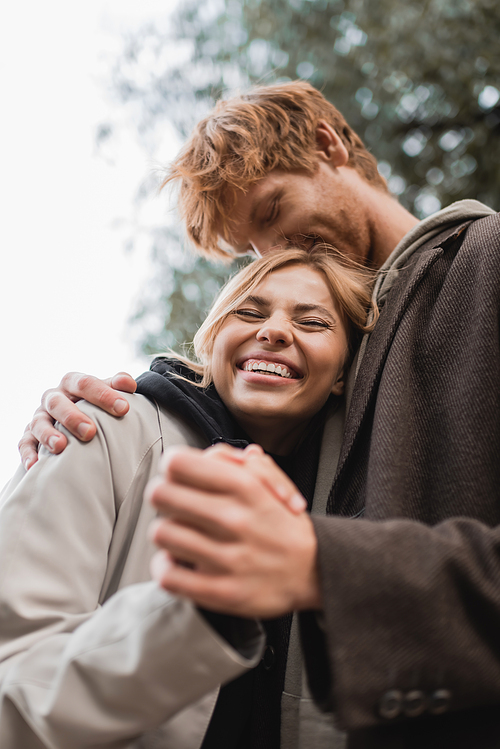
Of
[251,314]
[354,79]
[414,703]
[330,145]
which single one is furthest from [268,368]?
[354,79]

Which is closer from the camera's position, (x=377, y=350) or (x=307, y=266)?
(x=377, y=350)

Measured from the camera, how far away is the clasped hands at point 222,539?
785 millimetres

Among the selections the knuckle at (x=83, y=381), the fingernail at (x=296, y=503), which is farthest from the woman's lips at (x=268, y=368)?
the fingernail at (x=296, y=503)

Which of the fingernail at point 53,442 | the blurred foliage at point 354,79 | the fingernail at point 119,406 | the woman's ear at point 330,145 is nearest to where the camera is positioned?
the fingernail at point 53,442

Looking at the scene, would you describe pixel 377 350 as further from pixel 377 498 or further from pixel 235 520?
pixel 235 520

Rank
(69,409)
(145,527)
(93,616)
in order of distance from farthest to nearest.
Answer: (69,409) → (145,527) → (93,616)

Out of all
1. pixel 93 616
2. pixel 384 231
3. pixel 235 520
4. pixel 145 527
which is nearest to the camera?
pixel 235 520

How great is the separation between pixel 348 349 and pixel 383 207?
1076mm

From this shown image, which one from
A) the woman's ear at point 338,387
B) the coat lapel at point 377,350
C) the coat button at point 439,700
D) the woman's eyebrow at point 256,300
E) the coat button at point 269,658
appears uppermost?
the woman's eyebrow at point 256,300

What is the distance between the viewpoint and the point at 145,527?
1408mm

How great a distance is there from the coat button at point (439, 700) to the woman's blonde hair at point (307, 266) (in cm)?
112


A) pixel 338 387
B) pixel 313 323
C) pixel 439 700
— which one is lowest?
pixel 439 700

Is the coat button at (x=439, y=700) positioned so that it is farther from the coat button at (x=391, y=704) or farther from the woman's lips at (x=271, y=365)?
the woman's lips at (x=271, y=365)

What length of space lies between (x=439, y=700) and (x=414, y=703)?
0.04 meters
